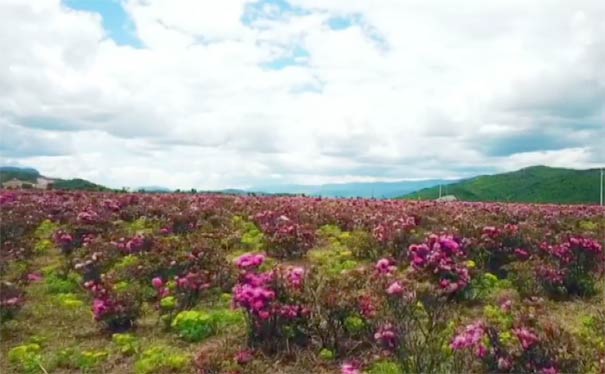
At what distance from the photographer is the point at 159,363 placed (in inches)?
332

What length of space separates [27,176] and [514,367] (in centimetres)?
11112

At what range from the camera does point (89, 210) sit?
19.7 meters

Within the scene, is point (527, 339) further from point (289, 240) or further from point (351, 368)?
point (289, 240)

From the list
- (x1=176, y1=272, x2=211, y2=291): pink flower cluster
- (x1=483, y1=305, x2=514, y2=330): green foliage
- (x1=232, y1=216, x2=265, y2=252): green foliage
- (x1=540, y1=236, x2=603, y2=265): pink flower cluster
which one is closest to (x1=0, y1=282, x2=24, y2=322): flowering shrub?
(x1=176, y1=272, x2=211, y2=291): pink flower cluster

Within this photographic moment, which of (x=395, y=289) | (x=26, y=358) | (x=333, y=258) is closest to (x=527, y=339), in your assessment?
(x=395, y=289)

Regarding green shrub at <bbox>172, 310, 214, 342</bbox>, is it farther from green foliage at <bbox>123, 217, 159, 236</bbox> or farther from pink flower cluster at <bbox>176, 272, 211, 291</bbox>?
green foliage at <bbox>123, 217, 159, 236</bbox>

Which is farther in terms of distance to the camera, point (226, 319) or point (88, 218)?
point (88, 218)

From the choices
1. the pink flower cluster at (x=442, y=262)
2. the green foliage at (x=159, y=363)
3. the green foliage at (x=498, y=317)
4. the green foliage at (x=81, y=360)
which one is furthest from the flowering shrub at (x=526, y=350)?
the green foliage at (x=81, y=360)

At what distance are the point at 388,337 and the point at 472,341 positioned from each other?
3.66 ft

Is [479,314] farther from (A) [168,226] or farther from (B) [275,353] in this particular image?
(A) [168,226]

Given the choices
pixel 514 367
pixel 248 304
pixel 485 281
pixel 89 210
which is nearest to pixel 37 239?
pixel 89 210

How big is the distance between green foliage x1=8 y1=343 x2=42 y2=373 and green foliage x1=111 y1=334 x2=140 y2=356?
1088mm

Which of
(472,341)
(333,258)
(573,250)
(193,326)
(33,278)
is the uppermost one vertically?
(573,250)

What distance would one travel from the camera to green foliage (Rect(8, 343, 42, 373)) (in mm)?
8680
